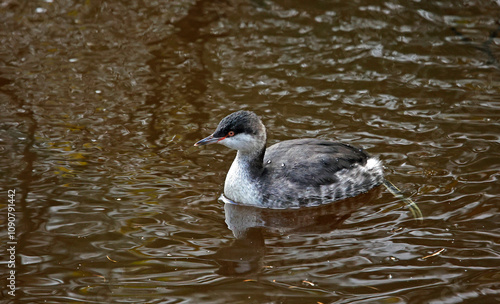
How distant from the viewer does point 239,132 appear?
674cm

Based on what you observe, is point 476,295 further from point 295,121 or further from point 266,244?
point 295,121

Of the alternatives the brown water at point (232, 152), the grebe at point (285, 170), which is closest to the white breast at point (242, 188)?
the grebe at point (285, 170)

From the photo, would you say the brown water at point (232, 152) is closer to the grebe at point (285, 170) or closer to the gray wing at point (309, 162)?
the grebe at point (285, 170)

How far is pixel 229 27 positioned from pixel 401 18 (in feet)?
8.89

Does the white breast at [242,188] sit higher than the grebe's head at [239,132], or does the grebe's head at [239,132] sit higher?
the grebe's head at [239,132]

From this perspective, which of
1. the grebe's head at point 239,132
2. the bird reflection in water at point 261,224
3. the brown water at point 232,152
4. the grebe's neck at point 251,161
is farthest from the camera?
the grebe's neck at point 251,161

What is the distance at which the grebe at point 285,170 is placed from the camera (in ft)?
22.1

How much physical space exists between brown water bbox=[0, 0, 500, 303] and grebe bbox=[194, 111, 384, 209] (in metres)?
0.18

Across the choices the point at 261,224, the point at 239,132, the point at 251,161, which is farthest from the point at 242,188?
the point at 239,132

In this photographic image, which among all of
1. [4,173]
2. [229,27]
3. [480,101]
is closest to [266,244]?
[4,173]

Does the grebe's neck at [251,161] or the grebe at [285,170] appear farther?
the grebe's neck at [251,161]

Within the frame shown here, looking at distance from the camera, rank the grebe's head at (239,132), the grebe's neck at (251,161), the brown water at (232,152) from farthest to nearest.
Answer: the grebe's neck at (251,161)
the grebe's head at (239,132)
the brown water at (232,152)

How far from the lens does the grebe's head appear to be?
672 centimetres

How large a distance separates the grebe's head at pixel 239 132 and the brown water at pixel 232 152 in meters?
0.57
